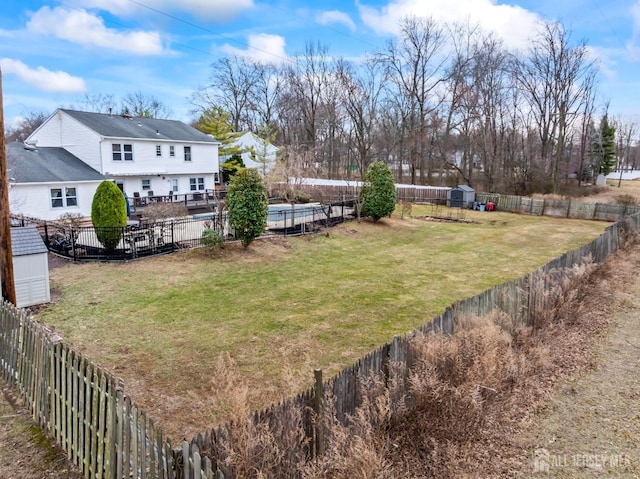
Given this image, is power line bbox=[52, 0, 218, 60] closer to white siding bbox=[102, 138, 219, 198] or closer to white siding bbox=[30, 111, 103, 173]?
white siding bbox=[102, 138, 219, 198]

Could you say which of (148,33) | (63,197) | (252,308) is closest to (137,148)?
(63,197)

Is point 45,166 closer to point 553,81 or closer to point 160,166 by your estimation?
point 160,166

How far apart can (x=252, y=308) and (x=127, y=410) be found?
6.38 m

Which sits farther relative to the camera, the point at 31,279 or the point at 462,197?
the point at 462,197

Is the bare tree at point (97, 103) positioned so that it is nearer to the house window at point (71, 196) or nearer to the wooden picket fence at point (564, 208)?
the house window at point (71, 196)

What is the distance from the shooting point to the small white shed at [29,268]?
894 cm

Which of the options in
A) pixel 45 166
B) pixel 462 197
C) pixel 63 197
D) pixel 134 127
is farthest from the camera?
pixel 462 197

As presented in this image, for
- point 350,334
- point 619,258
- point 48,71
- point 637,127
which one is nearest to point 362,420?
point 350,334

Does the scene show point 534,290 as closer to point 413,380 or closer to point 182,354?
point 413,380

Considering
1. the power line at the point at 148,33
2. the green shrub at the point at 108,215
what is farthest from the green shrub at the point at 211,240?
the power line at the point at 148,33

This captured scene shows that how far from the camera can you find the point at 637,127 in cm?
6694

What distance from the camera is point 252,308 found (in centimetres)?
975

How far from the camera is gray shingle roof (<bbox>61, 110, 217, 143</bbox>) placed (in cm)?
2528

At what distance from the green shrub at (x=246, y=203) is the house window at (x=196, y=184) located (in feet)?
57.9
